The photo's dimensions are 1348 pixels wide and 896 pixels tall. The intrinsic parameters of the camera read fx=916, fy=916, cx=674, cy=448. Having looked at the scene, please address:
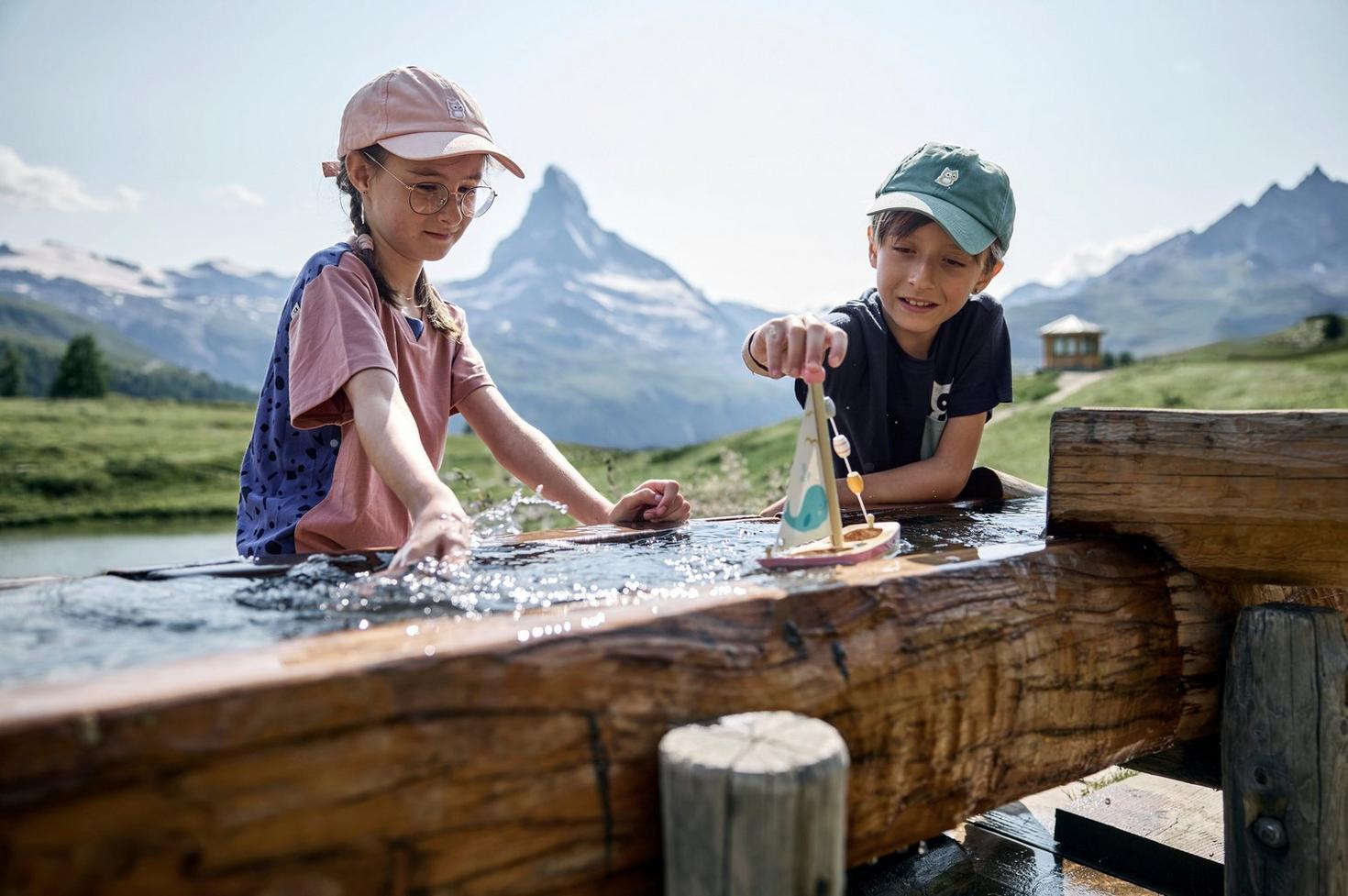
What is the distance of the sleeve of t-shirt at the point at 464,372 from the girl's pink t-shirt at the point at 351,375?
32 mm

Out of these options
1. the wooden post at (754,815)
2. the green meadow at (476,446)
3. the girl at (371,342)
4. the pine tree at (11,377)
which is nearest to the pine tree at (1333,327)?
the green meadow at (476,446)

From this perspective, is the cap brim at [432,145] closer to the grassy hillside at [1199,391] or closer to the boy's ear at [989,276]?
the boy's ear at [989,276]

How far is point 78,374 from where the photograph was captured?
63906mm

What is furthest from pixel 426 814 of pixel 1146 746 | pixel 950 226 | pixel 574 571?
pixel 950 226

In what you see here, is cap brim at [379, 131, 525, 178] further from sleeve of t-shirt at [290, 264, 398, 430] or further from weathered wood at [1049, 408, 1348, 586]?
weathered wood at [1049, 408, 1348, 586]

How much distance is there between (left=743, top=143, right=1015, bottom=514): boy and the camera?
379 cm

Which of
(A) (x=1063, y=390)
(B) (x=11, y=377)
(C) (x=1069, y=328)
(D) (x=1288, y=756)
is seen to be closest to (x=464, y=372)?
(D) (x=1288, y=756)

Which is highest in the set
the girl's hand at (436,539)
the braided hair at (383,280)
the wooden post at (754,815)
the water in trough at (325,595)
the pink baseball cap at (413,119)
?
the pink baseball cap at (413,119)

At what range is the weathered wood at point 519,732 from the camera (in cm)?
115

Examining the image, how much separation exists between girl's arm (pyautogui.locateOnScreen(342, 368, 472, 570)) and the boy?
134 centimetres

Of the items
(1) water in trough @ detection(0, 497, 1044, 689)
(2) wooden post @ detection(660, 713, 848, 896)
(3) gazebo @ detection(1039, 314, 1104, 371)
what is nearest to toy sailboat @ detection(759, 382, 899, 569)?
(1) water in trough @ detection(0, 497, 1044, 689)

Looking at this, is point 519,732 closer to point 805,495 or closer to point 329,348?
point 805,495

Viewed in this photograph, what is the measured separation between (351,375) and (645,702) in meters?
1.77

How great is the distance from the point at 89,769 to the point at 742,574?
1425 mm
